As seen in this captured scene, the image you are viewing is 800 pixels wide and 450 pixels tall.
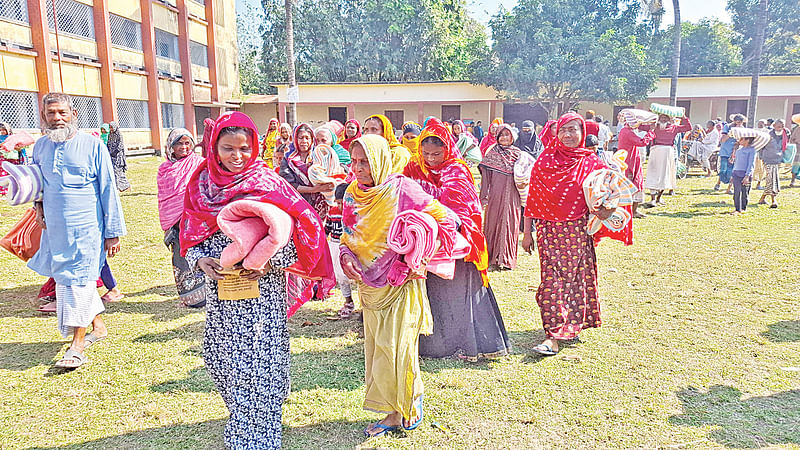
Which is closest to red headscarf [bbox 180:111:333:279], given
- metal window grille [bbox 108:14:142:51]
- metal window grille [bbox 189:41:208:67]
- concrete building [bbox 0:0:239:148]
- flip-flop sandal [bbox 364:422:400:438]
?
flip-flop sandal [bbox 364:422:400:438]

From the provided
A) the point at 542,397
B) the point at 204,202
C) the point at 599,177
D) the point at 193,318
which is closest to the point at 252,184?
the point at 204,202

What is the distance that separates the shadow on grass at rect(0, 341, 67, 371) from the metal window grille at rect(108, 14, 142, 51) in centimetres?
2173

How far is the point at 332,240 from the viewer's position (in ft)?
17.4

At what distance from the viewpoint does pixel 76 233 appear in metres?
4.18

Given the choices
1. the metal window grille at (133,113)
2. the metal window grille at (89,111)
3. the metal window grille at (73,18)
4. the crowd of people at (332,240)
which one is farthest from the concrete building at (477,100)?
the crowd of people at (332,240)

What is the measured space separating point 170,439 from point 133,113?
2414 centimetres

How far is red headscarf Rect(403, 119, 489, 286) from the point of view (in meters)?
3.95

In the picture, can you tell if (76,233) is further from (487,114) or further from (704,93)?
(704,93)

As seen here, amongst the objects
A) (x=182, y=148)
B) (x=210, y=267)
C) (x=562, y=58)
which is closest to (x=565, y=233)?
(x=210, y=267)

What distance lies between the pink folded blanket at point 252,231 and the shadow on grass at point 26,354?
9.12 ft

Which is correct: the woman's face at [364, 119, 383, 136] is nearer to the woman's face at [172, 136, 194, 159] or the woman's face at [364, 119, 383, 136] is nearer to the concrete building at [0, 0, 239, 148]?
the woman's face at [172, 136, 194, 159]

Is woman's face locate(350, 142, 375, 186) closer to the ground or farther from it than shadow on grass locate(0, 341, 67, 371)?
farther from it

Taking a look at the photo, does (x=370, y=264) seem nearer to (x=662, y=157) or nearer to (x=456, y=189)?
(x=456, y=189)

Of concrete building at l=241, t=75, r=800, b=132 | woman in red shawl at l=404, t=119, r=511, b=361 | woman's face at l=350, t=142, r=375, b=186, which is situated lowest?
woman in red shawl at l=404, t=119, r=511, b=361
